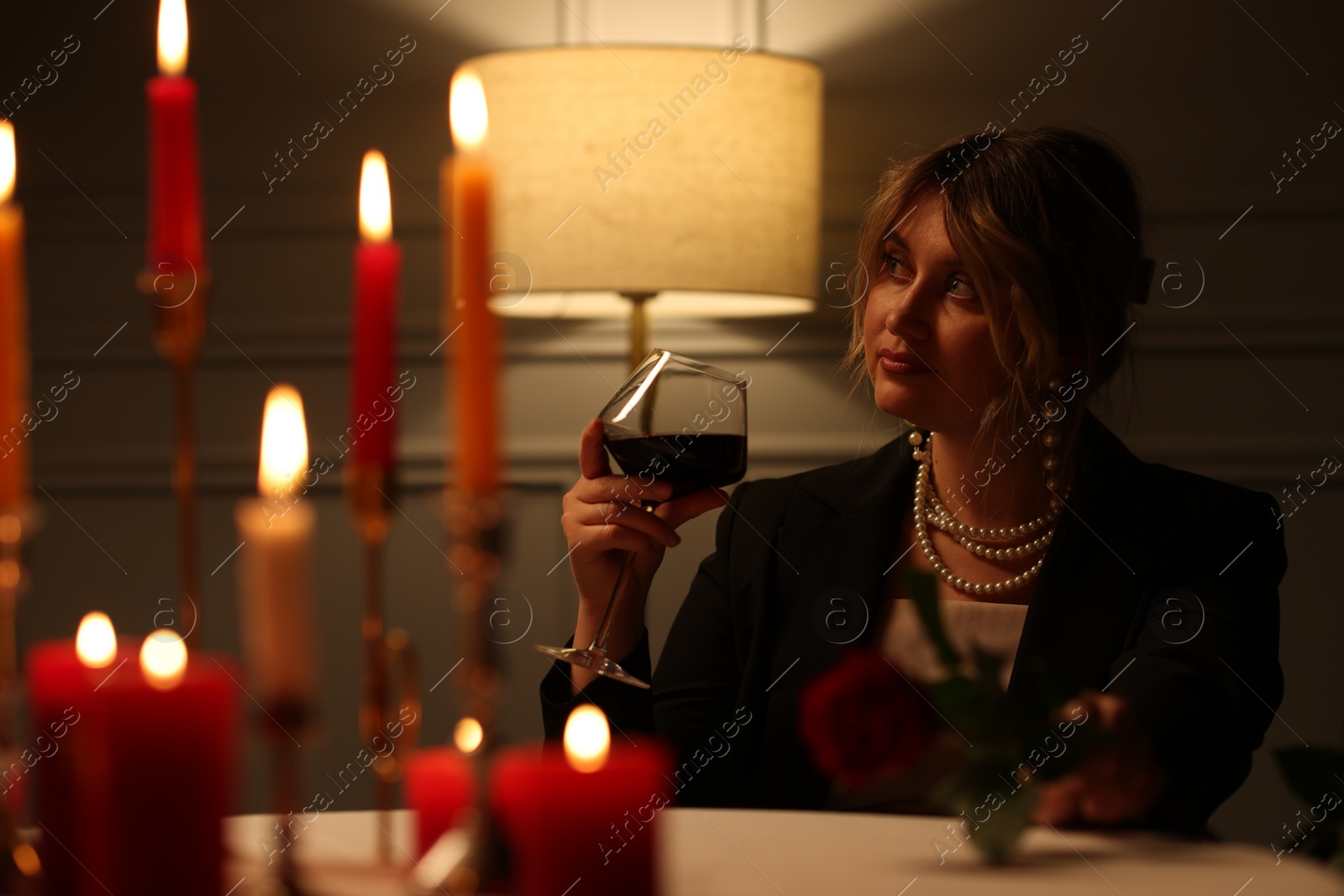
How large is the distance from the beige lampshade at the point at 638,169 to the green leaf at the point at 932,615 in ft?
3.22

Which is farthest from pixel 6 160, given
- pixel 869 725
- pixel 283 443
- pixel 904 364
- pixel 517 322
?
pixel 517 322

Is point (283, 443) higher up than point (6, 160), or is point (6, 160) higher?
point (6, 160)

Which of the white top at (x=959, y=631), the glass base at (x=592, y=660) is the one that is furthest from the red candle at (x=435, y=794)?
the white top at (x=959, y=631)

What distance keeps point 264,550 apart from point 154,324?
146 mm

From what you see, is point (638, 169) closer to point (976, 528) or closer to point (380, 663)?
point (976, 528)

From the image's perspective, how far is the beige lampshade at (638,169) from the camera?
5.22 ft

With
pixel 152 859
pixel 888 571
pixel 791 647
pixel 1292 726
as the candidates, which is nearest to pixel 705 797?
pixel 791 647

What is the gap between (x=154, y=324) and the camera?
462mm

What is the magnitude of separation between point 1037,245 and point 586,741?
3.76ft

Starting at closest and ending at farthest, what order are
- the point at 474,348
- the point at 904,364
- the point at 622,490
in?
the point at 474,348
the point at 622,490
the point at 904,364

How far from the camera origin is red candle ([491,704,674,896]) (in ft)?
1.44

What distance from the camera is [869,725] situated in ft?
2.21

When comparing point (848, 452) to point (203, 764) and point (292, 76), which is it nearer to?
point (292, 76)

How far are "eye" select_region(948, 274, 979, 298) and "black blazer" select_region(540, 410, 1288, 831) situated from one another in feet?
0.82
